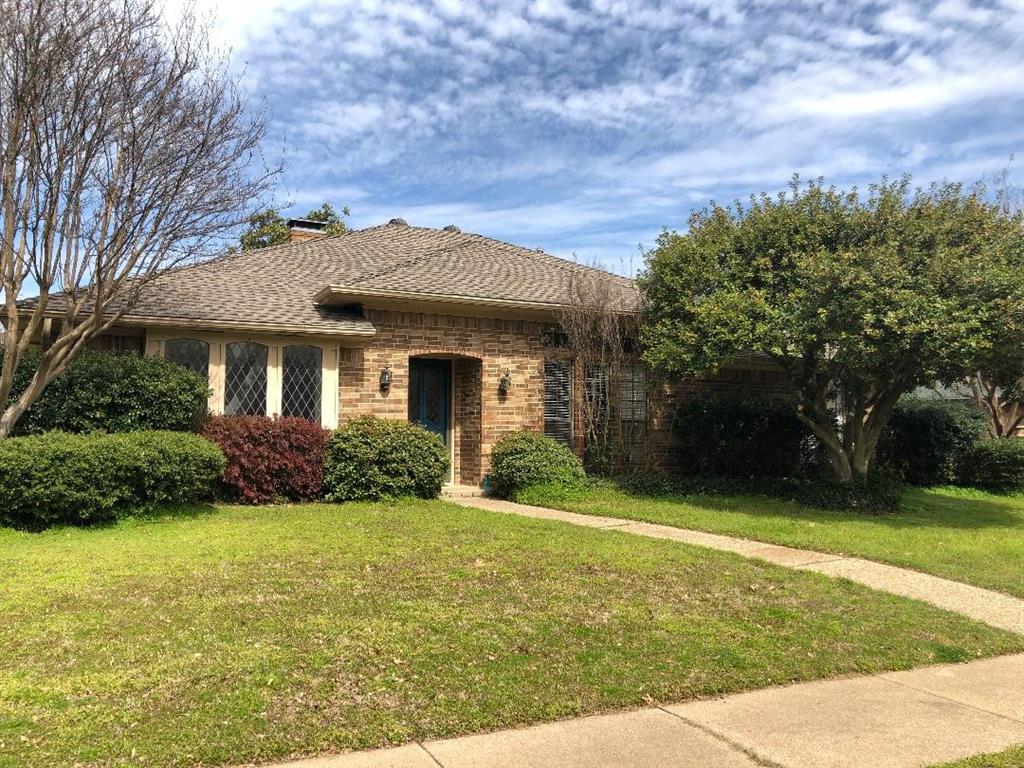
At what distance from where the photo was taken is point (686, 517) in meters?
11.0

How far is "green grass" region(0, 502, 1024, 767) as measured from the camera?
12.7 feet

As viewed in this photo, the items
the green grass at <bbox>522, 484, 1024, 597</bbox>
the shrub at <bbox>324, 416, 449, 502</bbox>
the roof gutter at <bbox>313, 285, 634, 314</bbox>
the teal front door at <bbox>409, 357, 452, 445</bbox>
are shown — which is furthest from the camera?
the teal front door at <bbox>409, 357, 452, 445</bbox>

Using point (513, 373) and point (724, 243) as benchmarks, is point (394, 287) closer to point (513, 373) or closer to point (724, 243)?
point (513, 373)

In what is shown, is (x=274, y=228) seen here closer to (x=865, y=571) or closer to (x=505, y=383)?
(x=505, y=383)

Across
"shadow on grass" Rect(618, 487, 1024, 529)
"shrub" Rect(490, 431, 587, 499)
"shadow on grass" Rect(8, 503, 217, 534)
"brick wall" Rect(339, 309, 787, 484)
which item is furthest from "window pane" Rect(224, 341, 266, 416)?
"shadow on grass" Rect(618, 487, 1024, 529)

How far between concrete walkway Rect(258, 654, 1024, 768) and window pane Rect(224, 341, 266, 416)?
936 cm

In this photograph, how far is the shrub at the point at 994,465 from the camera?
16.7 meters

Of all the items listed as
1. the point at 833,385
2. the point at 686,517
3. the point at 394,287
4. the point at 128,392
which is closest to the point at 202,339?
the point at 128,392

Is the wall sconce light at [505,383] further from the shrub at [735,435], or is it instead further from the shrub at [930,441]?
the shrub at [930,441]

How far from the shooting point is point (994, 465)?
17.0 m

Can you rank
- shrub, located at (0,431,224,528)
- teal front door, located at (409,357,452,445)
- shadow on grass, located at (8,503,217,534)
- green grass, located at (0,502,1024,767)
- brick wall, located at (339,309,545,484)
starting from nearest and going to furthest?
1. green grass, located at (0,502,1024,767)
2. shrub, located at (0,431,224,528)
3. shadow on grass, located at (8,503,217,534)
4. brick wall, located at (339,309,545,484)
5. teal front door, located at (409,357,452,445)

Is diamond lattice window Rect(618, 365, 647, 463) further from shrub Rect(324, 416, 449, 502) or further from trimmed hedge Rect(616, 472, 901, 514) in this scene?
shrub Rect(324, 416, 449, 502)

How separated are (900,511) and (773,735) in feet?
32.6

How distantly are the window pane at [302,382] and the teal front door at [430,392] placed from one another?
6.64ft
